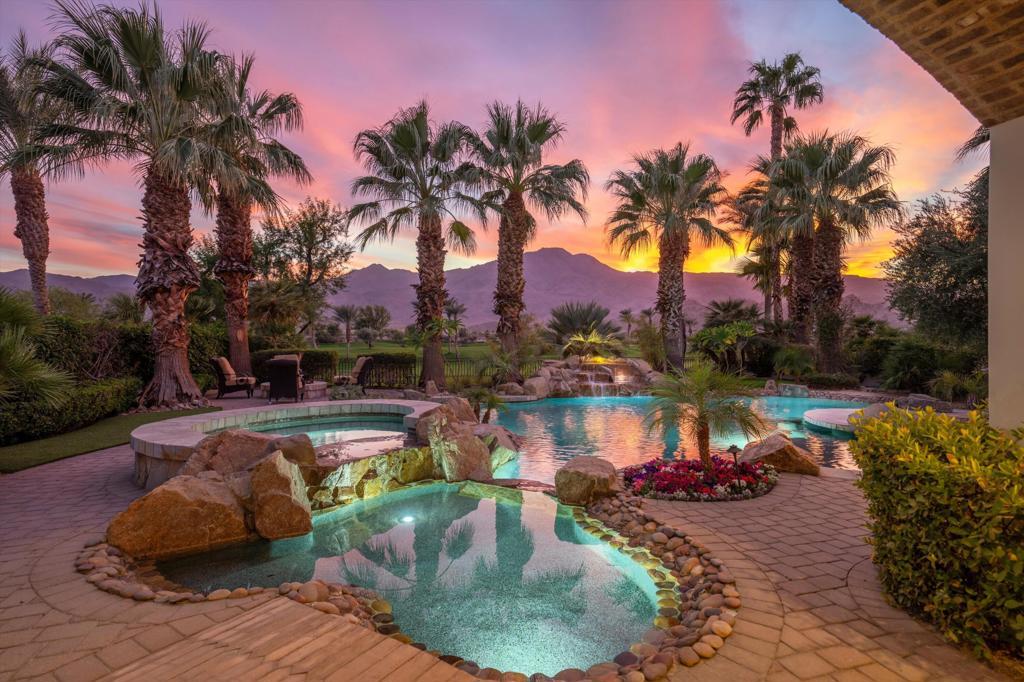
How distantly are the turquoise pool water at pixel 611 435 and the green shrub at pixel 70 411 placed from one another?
7532mm

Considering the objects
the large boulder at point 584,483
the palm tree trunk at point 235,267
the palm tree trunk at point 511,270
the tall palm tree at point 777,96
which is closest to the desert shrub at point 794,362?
the tall palm tree at point 777,96

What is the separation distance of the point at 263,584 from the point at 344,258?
28323 millimetres

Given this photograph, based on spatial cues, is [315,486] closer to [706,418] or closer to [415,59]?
[706,418]

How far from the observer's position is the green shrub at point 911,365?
13.8 m

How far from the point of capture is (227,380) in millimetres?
12273

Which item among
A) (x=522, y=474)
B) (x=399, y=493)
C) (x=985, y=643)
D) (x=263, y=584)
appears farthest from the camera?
(x=522, y=474)

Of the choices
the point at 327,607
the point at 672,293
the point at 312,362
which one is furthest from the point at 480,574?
the point at 672,293

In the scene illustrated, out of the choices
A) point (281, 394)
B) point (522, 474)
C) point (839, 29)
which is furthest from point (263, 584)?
point (839, 29)

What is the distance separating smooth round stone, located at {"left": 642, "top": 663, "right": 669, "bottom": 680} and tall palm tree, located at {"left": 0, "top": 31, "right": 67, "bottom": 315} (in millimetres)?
12911

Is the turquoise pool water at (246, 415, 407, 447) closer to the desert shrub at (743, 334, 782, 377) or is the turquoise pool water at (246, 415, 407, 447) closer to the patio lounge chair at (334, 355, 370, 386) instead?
the patio lounge chair at (334, 355, 370, 386)

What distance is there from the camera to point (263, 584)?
12.3 feet

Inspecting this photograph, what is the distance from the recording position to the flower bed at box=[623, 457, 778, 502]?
209 inches

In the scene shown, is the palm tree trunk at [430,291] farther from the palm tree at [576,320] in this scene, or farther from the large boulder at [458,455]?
the palm tree at [576,320]

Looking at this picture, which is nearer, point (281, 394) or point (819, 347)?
point (281, 394)
